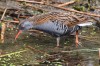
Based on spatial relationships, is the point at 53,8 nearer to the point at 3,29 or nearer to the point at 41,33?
the point at 41,33

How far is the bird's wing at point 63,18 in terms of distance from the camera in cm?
909

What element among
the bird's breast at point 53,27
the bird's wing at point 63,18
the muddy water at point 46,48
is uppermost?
the bird's wing at point 63,18

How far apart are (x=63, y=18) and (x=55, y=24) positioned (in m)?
0.27

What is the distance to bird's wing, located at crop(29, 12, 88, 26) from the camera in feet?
29.8

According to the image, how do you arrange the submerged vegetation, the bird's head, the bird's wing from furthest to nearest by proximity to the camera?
the bird's wing → the bird's head → the submerged vegetation

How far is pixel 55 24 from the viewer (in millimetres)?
9047

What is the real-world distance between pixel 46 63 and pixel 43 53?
73 centimetres

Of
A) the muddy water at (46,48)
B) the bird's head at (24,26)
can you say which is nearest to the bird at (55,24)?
the bird's head at (24,26)

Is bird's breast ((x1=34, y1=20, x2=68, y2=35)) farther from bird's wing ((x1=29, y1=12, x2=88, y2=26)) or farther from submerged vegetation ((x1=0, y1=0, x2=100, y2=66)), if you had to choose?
submerged vegetation ((x1=0, y1=0, x2=100, y2=66))

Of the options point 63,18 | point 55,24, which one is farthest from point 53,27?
point 63,18

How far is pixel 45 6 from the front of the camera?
11594mm

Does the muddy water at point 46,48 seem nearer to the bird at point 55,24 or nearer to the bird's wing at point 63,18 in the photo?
the bird at point 55,24

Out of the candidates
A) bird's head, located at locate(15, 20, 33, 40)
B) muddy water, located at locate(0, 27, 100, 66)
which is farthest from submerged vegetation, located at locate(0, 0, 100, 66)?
bird's head, located at locate(15, 20, 33, 40)

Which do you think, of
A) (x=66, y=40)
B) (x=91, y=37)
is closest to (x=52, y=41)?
(x=66, y=40)
